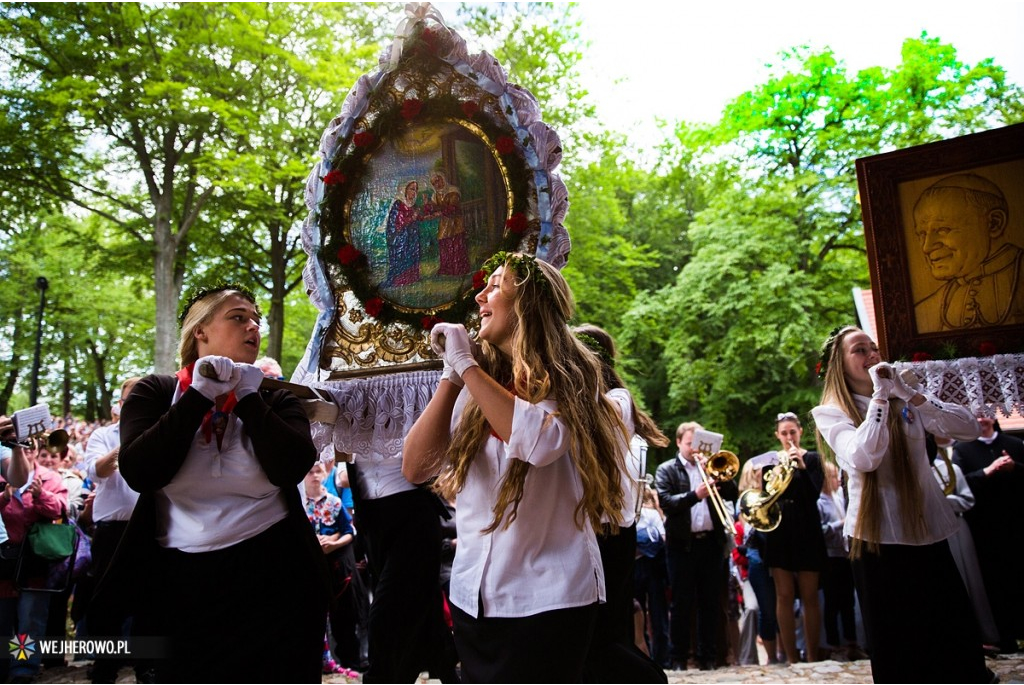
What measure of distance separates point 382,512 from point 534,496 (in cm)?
218

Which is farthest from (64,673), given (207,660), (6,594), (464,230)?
(464,230)

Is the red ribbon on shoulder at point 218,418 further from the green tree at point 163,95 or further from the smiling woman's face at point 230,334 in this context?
the green tree at point 163,95

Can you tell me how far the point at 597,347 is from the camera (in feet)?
15.3

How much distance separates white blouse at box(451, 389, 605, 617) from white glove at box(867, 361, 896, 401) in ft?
7.78

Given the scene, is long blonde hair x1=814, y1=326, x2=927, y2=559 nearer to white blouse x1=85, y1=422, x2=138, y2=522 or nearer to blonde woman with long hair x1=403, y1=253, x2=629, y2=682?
blonde woman with long hair x1=403, y1=253, x2=629, y2=682

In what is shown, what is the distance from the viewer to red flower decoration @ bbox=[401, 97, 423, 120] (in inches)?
188

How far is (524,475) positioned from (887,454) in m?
2.75

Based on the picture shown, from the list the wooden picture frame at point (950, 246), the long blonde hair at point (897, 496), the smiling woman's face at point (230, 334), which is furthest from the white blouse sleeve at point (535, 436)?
the wooden picture frame at point (950, 246)

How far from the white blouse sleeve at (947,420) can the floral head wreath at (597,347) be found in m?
1.81

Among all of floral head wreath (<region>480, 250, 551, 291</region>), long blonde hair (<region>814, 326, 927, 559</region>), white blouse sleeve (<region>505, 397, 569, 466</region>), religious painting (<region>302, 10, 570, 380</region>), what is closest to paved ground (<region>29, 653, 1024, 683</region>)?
long blonde hair (<region>814, 326, 927, 559</region>)

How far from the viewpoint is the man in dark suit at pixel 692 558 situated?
297 inches

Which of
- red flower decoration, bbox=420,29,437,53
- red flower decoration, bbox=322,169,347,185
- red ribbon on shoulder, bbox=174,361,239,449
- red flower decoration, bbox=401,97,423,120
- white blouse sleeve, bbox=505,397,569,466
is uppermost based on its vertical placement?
red flower decoration, bbox=420,29,437,53

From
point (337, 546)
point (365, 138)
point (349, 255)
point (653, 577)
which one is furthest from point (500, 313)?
point (653, 577)

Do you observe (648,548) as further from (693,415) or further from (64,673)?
(693,415)
